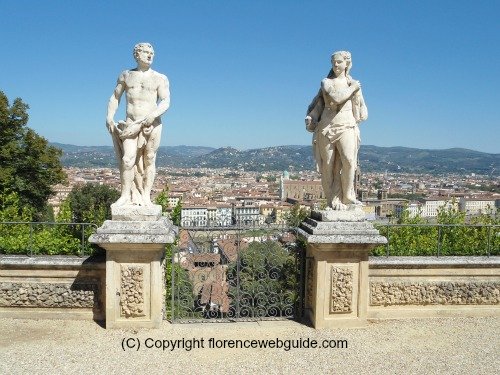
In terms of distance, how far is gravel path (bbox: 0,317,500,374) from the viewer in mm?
5047

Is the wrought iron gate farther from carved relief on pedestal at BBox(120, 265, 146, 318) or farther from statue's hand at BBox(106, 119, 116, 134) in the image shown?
statue's hand at BBox(106, 119, 116, 134)

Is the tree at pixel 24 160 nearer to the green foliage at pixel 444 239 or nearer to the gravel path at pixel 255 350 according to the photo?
the gravel path at pixel 255 350

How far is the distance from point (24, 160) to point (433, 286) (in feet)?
75.1

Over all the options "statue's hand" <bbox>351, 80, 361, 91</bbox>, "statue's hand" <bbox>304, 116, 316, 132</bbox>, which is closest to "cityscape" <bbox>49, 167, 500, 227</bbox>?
"statue's hand" <bbox>304, 116, 316, 132</bbox>

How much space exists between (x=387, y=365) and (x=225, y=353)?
1978 mm

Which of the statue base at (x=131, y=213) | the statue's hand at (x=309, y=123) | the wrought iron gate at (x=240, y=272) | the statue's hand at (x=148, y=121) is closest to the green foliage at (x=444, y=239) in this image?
the wrought iron gate at (x=240, y=272)

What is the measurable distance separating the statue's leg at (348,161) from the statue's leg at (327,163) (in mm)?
152

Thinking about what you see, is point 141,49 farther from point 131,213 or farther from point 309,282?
point 309,282

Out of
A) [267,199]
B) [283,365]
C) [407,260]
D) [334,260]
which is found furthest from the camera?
[267,199]

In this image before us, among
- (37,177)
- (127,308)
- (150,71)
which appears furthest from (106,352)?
(37,177)

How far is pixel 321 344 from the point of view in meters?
5.75

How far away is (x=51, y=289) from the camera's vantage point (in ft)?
20.7

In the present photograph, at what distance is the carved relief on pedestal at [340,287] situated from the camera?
20.3ft

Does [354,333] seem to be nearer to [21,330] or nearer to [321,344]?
[321,344]
